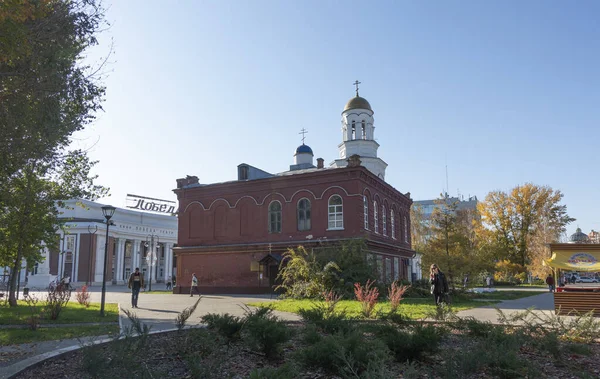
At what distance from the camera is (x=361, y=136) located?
45.2 m

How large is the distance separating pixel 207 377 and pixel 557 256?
50.3 feet

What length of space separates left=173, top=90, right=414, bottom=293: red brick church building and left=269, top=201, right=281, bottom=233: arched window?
14mm

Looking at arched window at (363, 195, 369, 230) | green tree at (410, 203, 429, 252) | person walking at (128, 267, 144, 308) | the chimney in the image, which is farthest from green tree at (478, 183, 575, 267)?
person walking at (128, 267, 144, 308)

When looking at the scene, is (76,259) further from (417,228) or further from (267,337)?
(267,337)

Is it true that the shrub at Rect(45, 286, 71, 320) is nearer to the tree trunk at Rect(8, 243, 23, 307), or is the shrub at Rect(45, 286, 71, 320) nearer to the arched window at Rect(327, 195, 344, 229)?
the tree trunk at Rect(8, 243, 23, 307)

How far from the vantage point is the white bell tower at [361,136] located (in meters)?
44.7

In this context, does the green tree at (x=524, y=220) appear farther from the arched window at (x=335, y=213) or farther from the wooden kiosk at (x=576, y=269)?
the wooden kiosk at (x=576, y=269)

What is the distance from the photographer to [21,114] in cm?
1127

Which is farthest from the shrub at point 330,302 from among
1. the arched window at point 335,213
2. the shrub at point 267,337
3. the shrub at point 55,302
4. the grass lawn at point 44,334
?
the arched window at point 335,213

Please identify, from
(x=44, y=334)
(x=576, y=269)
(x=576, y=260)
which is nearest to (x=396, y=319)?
(x=44, y=334)

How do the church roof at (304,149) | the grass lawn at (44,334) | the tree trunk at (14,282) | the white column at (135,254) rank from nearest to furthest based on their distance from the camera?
the grass lawn at (44,334) < the tree trunk at (14,282) < the church roof at (304,149) < the white column at (135,254)

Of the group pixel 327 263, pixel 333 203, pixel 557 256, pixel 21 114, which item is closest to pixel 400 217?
pixel 333 203

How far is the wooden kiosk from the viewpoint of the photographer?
15320 mm

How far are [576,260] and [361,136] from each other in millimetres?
30215
